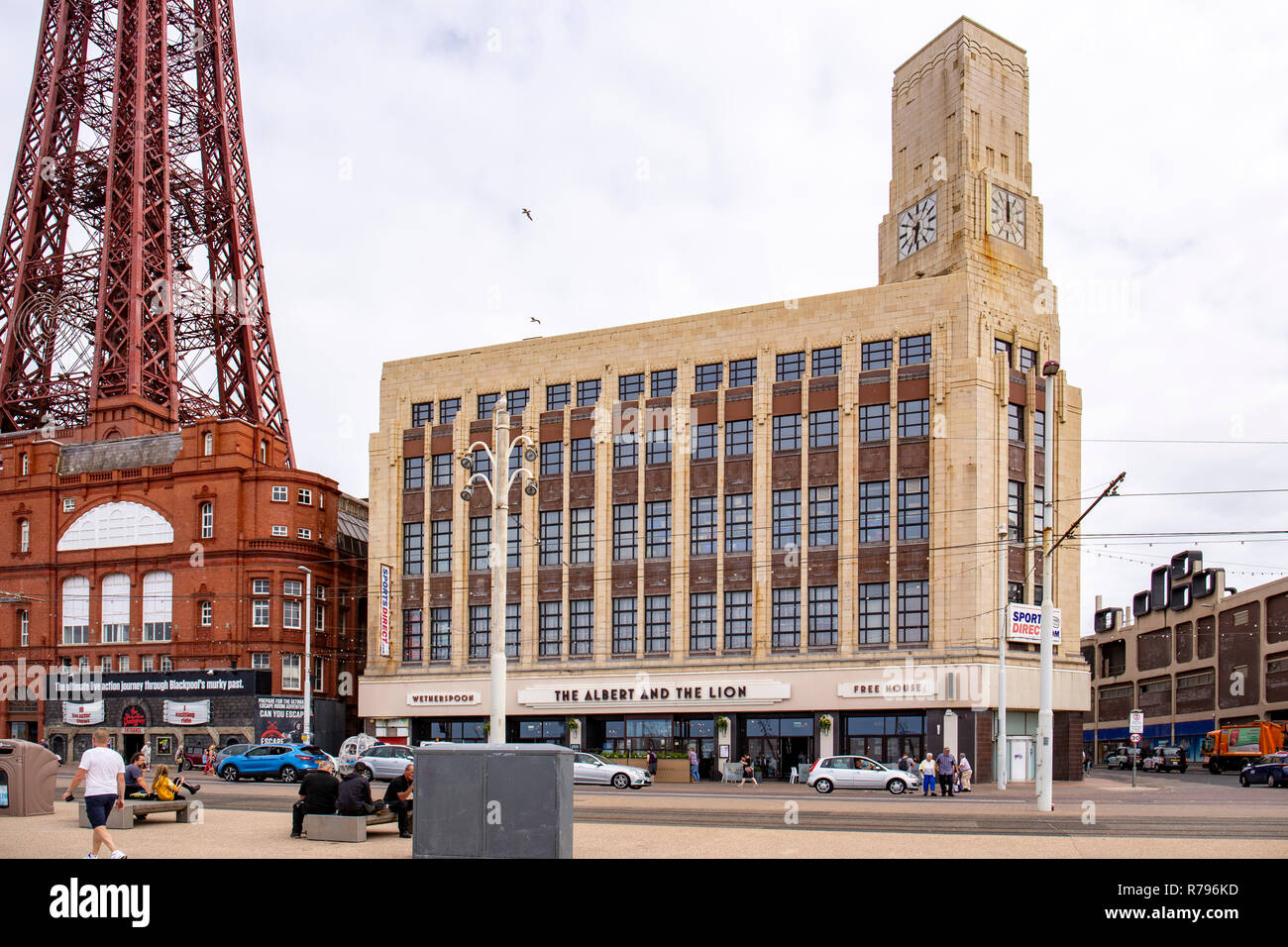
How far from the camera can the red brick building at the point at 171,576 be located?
66.9m

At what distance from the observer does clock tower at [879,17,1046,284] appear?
5791cm

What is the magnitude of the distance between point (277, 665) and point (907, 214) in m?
38.8

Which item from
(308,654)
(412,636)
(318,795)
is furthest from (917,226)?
(318,795)

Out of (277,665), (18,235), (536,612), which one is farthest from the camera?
(18,235)

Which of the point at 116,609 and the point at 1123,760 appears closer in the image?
the point at 116,609

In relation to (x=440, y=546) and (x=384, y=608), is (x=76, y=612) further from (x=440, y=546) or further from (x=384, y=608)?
(x=440, y=546)

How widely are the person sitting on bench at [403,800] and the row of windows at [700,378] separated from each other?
34.7 m

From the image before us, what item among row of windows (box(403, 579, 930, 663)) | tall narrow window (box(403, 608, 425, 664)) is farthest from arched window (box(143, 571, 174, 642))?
row of windows (box(403, 579, 930, 663))

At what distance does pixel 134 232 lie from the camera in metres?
81.4

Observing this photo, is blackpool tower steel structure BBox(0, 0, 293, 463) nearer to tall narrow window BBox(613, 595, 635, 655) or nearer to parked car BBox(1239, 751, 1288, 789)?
tall narrow window BBox(613, 595, 635, 655)

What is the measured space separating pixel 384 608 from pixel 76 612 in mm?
19418

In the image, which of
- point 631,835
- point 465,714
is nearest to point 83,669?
point 465,714

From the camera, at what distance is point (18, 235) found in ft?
283
